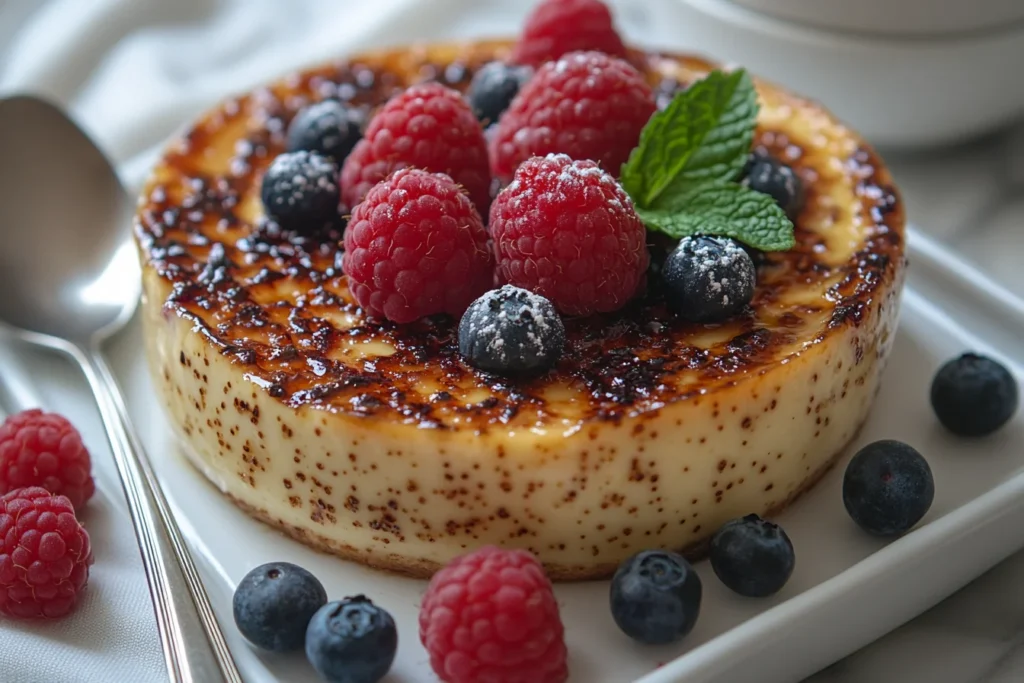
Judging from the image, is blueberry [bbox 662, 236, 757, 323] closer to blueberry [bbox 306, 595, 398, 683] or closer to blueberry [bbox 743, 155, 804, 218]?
blueberry [bbox 743, 155, 804, 218]

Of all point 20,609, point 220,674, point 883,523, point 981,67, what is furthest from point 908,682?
point 981,67

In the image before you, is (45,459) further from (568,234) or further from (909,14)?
(909,14)

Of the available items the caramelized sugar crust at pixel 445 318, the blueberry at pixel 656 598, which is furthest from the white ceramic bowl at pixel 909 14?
the blueberry at pixel 656 598

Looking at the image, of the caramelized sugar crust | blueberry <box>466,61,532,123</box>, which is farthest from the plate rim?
blueberry <box>466,61,532,123</box>

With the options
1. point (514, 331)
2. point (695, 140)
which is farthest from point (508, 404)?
point (695, 140)

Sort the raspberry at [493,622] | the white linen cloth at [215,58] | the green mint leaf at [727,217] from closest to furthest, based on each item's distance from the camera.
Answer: the raspberry at [493,622], the green mint leaf at [727,217], the white linen cloth at [215,58]

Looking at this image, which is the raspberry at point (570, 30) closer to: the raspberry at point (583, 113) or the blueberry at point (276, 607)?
the raspberry at point (583, 113)
